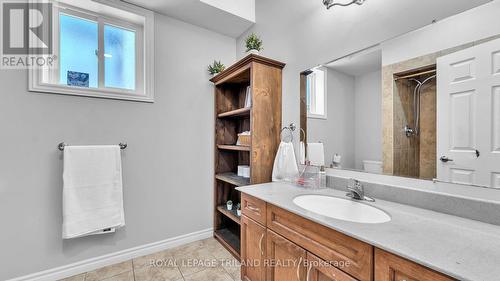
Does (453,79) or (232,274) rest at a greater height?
(453,79)

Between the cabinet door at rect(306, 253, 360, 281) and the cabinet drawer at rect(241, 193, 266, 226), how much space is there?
39 centimetres

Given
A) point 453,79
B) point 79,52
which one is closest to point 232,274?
point 453,79

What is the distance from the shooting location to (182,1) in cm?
192

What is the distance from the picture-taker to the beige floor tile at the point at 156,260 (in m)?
1.89

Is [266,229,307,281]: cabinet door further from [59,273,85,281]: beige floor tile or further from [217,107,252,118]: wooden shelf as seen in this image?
[59,273,85,281]: beige floor tile

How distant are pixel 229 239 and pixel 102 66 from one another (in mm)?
2161

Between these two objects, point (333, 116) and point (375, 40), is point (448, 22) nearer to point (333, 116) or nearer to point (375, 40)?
point (375, 40)

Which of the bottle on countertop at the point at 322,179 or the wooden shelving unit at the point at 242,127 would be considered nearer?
the bottle on countertop at the point at 322,179

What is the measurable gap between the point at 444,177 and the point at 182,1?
2392mm

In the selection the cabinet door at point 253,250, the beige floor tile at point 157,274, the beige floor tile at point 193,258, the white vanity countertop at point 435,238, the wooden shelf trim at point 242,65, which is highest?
the wooden shelf trim at point 242,65

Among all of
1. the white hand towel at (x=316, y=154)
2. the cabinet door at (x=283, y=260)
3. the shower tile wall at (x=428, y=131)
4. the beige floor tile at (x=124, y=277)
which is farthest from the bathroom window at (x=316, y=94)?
the beige floor tile at (x=124, y=277)

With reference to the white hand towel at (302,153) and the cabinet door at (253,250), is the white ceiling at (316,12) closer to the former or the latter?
the white hand towel at (302,153)

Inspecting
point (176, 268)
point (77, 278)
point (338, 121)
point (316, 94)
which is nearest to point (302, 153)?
point (338, 121)

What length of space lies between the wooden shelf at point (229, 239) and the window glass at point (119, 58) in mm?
1845
